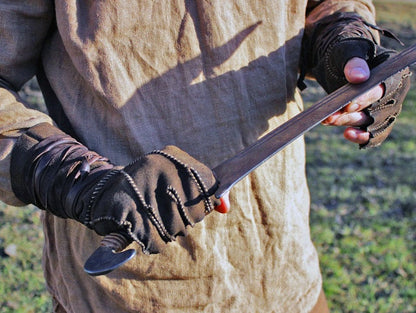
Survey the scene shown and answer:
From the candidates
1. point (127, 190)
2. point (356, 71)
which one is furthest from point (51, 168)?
point (356, 71)

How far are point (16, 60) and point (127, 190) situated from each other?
57 cm

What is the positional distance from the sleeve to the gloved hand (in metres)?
0.10

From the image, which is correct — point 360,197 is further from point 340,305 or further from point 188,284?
point 188,284

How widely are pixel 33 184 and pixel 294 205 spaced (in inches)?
28.8

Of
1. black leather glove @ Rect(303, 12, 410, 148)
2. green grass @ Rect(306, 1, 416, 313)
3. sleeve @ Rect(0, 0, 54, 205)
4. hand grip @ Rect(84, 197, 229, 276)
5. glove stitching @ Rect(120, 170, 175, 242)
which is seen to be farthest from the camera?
green grass @ Rect(306, 1, 416, 313)

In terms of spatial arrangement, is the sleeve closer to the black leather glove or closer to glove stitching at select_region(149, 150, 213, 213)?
glove stitching at select_region(149, 150, 213, 213)

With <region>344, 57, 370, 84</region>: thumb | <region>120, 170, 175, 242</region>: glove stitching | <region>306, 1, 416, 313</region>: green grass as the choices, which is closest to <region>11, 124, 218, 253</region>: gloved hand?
<region>120, 170, 175, 242</region>: glove stitching

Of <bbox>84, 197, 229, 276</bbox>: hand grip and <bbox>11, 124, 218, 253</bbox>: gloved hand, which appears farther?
<bbox>11, 124, 218, 253</bbox>: gloved hand

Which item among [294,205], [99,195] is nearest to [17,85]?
[99,195]

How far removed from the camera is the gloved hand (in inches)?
44.7

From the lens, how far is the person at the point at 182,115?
4.53ft

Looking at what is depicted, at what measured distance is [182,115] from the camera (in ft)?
4.71

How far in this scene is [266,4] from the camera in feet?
4.80

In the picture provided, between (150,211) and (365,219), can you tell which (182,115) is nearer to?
(150,211)
